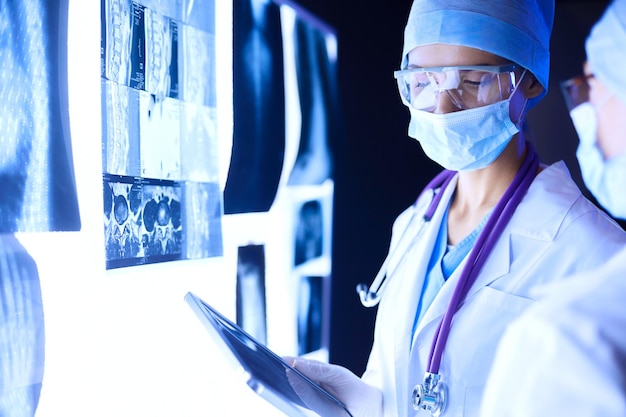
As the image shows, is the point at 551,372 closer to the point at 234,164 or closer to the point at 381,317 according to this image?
the point at 381,317

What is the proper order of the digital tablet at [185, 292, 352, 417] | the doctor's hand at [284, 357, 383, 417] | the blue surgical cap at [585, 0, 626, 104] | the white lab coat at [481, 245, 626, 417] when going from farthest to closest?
1. the blue surgical cap at [585, 0, 626, 104]
2. the doctor's hand at [284, 357, 383, 417]
3. the digital tablet at [185, 292, 352, 417]
4. the white lab coat at [481, 245, 626, 417]

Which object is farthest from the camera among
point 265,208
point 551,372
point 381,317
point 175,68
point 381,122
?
point 381,122

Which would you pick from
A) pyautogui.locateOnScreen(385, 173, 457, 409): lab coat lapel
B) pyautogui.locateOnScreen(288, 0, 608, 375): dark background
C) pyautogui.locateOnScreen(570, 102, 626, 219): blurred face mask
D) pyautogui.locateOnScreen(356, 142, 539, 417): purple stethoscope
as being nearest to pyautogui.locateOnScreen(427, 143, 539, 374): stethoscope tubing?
pyautogui.locateOnScreen(356, 142, 539, 417): purple stethoscope

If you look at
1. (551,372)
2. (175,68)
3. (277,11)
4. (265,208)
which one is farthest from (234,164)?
(551,372)

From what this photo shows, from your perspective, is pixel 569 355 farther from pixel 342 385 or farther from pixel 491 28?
pixel 491 28

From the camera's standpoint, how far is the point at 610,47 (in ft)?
8.68

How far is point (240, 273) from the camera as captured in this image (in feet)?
5.11

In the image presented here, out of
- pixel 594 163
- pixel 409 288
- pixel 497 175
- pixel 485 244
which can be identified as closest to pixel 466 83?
pixel 497 175

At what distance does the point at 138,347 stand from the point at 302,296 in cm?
80

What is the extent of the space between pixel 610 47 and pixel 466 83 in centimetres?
169

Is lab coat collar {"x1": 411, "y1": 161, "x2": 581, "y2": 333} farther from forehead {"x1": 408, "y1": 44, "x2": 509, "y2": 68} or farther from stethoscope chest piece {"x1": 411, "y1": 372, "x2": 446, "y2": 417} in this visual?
forehead {"x1": 408, "y1": 44, "x2": 509, "y2": 68}

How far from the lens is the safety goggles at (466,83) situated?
1.28m

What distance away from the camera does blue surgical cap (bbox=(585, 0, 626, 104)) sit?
245 centimetres

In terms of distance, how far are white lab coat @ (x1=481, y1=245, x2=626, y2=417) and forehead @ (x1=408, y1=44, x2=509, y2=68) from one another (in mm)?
1005
